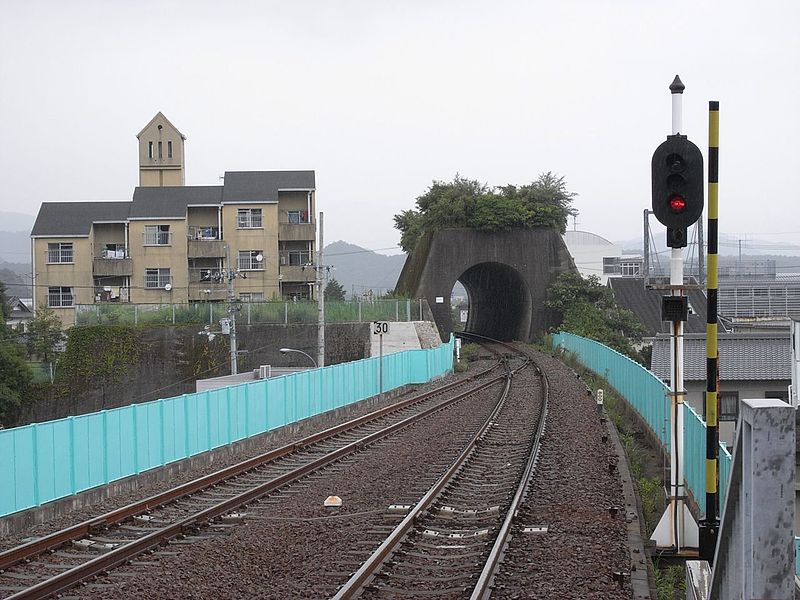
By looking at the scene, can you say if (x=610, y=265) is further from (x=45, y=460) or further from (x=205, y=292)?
(x=45, y=460)

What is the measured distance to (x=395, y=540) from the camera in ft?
27.8

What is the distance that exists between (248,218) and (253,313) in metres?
10.0

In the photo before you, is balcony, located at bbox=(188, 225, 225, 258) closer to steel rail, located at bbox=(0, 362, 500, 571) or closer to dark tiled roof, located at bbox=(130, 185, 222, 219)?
dark tiled roof, located at bbox=(130, 185, 222, 219)

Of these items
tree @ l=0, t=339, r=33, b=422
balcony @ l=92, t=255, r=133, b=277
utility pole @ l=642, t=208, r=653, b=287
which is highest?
balcony @ l=92, t=255, r=133, b=277

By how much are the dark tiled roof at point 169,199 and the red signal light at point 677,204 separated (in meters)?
45.5

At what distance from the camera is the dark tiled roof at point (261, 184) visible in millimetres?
51625

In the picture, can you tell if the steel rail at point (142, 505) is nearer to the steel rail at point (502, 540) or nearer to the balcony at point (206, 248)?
the steel rail at point (502, 540)

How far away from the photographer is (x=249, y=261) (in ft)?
168

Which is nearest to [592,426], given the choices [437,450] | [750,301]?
[437,450]

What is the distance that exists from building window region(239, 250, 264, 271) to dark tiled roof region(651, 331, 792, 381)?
→ 2477cm

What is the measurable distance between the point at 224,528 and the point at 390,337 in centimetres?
3142

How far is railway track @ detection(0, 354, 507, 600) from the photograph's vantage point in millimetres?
8031

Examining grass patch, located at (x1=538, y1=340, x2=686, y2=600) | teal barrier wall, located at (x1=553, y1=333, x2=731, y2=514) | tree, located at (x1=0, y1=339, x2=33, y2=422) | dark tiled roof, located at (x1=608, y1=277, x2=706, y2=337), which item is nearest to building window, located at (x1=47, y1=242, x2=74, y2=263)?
tree, located at (x1=0, y1=339, x2=33, y2=422)

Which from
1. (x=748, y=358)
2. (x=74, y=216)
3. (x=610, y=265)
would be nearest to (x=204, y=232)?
(x=74, y=216)
